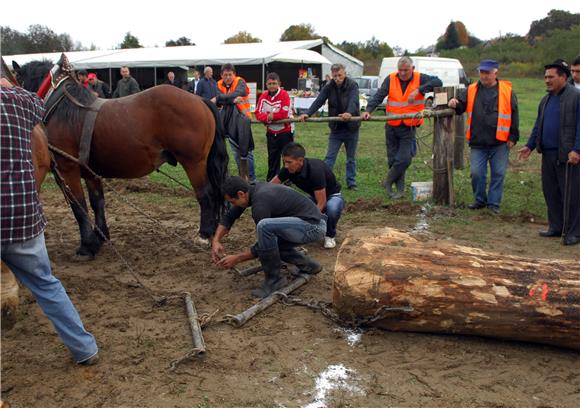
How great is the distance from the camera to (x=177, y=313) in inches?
161

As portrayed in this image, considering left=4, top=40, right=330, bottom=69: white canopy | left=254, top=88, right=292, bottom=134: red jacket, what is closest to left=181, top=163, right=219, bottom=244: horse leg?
left=254, top=88, right=292, bottom=134: red jacket

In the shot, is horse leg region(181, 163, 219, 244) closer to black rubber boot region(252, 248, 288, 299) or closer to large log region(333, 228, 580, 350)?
black rubber boot region(252, 248, 288, 299)

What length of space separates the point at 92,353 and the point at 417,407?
193 cm

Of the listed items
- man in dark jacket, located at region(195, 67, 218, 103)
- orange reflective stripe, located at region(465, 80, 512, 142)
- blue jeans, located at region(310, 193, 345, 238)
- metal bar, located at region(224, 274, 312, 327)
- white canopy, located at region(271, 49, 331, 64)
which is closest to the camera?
metal bar, located at region(224, 274, 312, 327)

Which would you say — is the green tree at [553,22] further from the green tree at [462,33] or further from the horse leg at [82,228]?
the horse leg at [82,228]

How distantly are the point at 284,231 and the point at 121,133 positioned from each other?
7.00 feet

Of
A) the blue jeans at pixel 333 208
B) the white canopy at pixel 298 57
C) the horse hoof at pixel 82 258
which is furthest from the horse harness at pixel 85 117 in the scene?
the white canopy at pixel 298 57

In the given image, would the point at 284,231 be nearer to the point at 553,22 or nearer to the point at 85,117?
the point at 85,117

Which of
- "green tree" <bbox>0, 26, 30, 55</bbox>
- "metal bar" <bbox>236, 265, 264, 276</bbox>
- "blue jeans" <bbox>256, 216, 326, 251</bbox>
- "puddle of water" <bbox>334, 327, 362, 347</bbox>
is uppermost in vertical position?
"green tree" <bbox>0, 26, 30, 55</bbox>

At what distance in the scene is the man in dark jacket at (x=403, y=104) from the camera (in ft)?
23.9

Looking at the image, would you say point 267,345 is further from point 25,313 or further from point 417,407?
point 25,313

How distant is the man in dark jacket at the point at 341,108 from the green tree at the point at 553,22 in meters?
57.8

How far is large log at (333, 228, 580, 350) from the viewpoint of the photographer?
11.2 feet

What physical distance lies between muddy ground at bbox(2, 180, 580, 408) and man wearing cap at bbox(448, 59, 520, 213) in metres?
2.98
